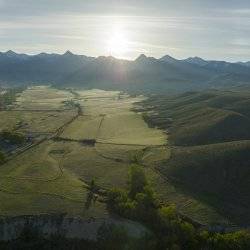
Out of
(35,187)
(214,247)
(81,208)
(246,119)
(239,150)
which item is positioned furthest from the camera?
(246,119)

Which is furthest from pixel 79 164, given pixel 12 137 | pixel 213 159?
pixel 12 137

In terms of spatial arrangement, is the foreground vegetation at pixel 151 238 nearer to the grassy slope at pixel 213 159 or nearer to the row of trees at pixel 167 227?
the row of trees at pixel 167 227

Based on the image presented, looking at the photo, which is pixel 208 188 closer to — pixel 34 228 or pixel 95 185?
pixel 95 185

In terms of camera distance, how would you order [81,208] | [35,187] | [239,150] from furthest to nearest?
[239,150] < [35,187] < [81,208]

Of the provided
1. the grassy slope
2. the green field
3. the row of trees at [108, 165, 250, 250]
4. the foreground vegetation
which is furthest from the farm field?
the foreground vegetation

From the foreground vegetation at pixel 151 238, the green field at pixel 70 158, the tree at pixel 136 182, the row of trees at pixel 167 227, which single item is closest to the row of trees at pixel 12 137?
the green field at pixel 70 158

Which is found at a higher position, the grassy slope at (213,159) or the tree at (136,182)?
the tree at (136,182)

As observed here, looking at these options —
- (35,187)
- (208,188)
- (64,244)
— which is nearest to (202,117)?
(208,188)
